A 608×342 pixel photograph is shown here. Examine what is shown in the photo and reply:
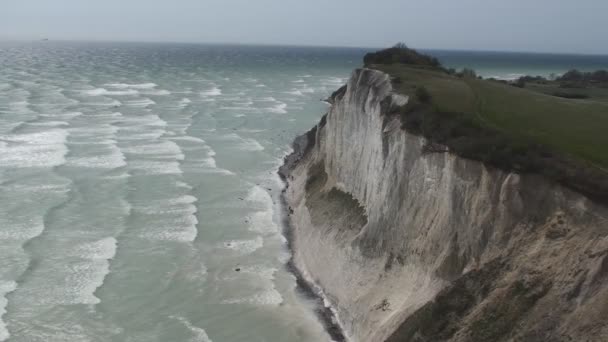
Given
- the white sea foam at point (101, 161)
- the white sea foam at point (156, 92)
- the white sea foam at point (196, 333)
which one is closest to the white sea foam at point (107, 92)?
the white sea foam at point (156, 92)

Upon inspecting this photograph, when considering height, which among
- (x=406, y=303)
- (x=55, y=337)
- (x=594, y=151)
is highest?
(x=594, y=151)

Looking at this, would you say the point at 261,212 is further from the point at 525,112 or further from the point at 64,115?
the point at 64,115

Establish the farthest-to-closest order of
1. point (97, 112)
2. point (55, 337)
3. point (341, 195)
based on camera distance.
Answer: point (97, 112) → point (341, 195) → point (55, 337)

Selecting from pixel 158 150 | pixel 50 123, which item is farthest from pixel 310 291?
pixel 50 123

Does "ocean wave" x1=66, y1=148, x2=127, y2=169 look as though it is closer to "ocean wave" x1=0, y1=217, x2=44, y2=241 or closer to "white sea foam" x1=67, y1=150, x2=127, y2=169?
"white sea foam" x1=67, y1=150, x2=127, y2=169

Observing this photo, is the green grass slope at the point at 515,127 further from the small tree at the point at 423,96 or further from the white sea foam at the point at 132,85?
the white sea foam at the point at 132,85

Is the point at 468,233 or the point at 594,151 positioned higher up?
the point at 594,151

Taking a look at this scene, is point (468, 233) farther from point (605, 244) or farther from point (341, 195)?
point (341, 195)

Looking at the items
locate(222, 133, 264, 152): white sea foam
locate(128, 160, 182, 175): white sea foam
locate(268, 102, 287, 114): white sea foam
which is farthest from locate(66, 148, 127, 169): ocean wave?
locate(268, 102, 287, 114): white sea foam

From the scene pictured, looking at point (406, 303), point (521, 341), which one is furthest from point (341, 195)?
point (521, 341)
